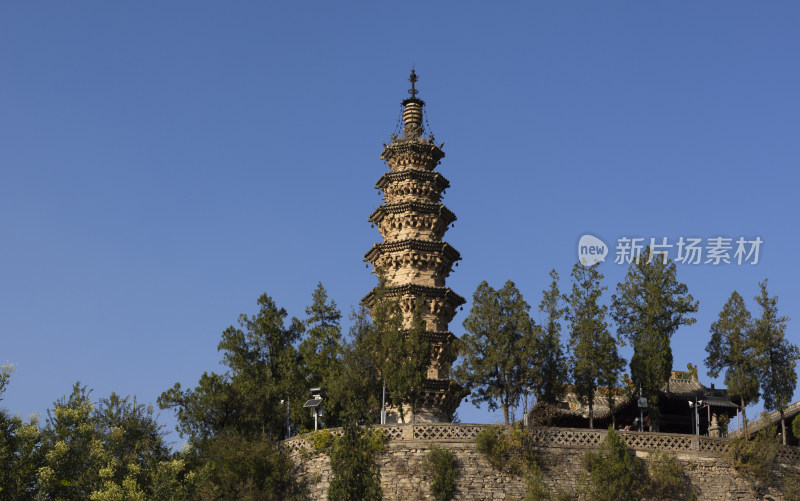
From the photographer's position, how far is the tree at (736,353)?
45.8 m

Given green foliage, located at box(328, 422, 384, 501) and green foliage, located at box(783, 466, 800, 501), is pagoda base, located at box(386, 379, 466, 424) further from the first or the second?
green foliage, located at box(783, 466, 800, 501)

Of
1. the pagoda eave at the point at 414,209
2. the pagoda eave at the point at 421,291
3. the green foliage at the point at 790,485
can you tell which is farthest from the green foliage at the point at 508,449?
the pagoda eave at the point at 414,209

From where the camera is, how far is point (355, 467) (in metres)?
40.8

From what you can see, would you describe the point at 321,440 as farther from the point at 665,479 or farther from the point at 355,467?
the point at 665,479

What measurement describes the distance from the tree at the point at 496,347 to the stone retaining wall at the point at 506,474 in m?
2.73

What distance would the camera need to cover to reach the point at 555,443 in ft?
140

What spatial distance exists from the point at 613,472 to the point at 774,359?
1104 cm

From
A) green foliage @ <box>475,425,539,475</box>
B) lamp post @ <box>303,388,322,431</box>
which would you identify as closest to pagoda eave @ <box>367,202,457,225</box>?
lamp post @ <box>303,388,322,431</box>

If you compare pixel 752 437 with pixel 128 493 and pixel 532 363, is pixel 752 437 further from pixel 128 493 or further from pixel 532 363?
pixel 128 493

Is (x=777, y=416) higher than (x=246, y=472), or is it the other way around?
(x=777, y=416)

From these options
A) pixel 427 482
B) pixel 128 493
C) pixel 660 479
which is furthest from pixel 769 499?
pixel 128 493

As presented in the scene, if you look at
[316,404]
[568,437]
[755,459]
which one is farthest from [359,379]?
[755,459]

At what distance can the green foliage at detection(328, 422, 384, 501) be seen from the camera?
4028 cm

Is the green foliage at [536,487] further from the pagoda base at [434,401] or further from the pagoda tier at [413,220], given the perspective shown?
the pagoda tier at [413,220]
